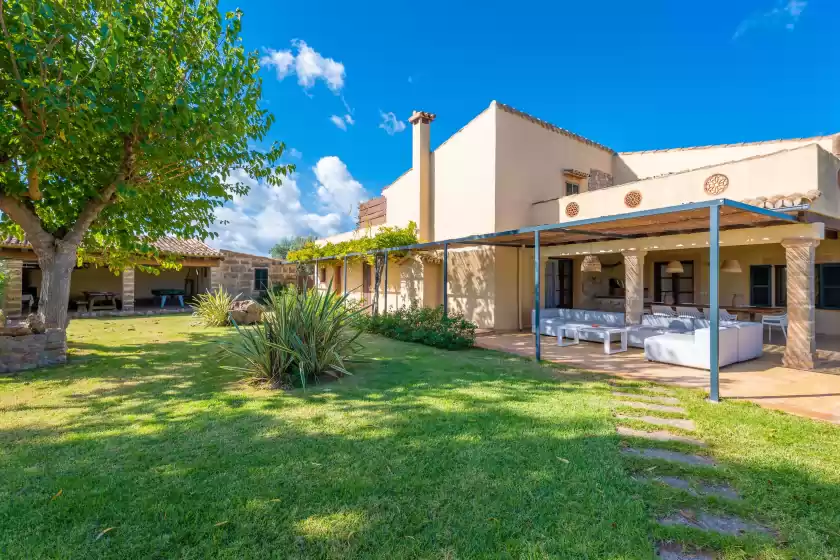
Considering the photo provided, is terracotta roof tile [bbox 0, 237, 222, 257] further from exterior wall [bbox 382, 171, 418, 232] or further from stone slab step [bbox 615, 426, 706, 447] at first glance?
stone slab step [bbox 615, 426, 706, 447]

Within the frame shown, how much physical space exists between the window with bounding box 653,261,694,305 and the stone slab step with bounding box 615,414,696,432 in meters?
10.5

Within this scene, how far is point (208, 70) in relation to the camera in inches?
273

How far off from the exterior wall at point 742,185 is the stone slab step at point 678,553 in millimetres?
7352

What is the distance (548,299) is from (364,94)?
1106 cm

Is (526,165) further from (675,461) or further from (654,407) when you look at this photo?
(675,461)

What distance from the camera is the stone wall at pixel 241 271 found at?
19484mm

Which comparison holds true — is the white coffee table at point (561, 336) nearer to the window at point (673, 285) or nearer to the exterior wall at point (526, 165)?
the exterior wall at point (526, 165)

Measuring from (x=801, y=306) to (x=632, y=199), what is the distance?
4.19 m

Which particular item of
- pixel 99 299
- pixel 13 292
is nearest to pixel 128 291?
pixel 99 299

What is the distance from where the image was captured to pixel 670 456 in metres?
3.48

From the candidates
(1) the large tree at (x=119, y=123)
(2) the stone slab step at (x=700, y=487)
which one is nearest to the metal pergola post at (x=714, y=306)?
(2) the stone slab step at (x=700, y=487)

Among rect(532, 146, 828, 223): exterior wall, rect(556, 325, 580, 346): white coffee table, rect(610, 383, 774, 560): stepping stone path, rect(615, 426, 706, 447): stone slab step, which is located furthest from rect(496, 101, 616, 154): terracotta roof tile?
rect(615, 426, 706, 447): stone slab step

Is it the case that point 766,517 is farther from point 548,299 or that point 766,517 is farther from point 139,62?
point 548,299

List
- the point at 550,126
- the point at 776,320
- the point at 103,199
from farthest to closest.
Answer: the point at 550,126 → the point at 776,320 → the point at 103,199
